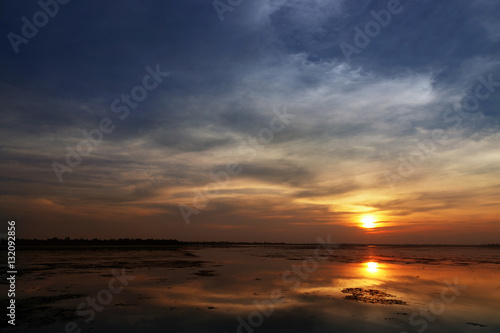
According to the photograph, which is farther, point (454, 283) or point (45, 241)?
point (45, 241)

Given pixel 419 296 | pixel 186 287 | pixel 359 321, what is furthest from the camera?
pixel 186 287

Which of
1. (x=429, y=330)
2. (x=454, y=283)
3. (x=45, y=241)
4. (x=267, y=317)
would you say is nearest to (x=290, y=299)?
(x=267, y=317)

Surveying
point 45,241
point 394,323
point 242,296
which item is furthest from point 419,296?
point 45,241

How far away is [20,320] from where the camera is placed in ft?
42.0

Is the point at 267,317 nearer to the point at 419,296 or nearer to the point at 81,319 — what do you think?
the point at 81,319

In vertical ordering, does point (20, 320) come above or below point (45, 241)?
above

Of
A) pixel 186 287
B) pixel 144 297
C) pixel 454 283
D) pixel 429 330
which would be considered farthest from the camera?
pixel 454 283

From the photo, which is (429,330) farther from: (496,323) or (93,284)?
(93,284)

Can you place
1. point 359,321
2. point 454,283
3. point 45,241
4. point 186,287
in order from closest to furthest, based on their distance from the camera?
point 359,321, point 186,287, point 454,283, point 45,241

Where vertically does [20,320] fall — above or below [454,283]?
above

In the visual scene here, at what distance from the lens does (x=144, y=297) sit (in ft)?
59.8

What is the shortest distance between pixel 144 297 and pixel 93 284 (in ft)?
20.3

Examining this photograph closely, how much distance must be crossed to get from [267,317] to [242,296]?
192 inches

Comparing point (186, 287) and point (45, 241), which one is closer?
point (186, 287)
